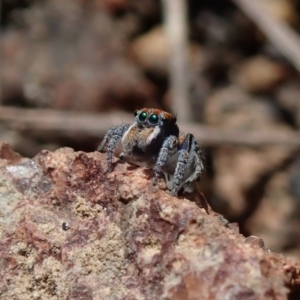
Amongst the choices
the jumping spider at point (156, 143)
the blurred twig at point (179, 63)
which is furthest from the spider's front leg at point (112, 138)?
the blurred twig at point (179, 63)

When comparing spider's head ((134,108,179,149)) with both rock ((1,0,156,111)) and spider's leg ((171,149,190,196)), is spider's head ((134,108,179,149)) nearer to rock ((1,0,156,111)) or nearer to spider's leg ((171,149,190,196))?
spider's leg ((171,149,190,196))

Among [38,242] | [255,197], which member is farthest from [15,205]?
[255,197]

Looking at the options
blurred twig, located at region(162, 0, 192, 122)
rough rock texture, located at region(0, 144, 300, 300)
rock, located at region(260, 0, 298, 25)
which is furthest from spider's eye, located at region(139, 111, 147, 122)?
rock, located at region(260, 0, 298, 25)

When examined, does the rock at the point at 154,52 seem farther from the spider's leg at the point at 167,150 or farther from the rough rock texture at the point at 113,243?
the rough rock texture at the point at 113,243

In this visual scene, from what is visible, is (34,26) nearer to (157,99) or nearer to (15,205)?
(157,99)

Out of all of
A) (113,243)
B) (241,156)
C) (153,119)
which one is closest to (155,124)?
(153,119)
